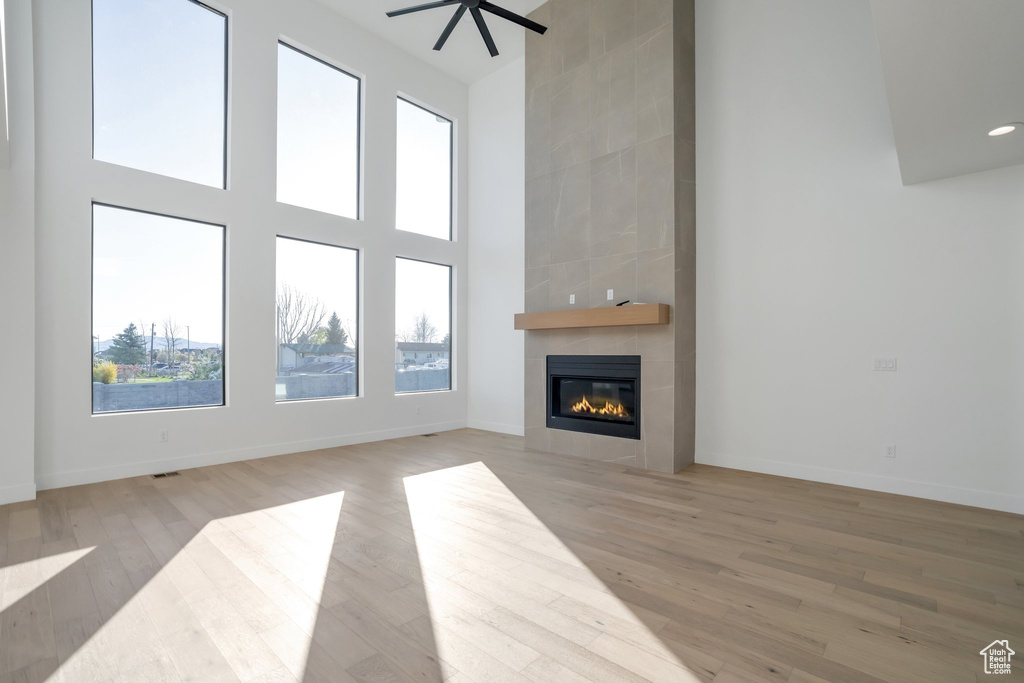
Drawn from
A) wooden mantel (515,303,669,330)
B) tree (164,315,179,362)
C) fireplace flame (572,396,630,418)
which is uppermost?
wooden mantel (515,303,669,330)

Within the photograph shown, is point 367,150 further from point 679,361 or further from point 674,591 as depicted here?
point 674,591

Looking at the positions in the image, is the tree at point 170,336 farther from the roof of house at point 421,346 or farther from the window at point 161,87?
the roof of house at point 421,346

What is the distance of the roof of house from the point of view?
659 cm

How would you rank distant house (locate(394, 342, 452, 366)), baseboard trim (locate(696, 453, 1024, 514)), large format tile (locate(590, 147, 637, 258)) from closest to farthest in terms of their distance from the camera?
1. baseboard trim (locate(696, 453, 1024, 514))
2. large format tile (locate(590, 147, 637, 258))
3. distant house (locate(394, 342, 452, 366))

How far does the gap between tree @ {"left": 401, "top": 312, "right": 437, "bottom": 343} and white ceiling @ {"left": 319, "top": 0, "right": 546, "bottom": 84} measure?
135 inches

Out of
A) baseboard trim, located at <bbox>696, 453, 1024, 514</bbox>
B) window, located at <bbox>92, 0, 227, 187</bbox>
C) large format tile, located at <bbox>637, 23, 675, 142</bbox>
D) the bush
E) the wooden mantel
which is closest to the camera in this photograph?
baseboard trim, located at <bbox>696, 453, 1024, 514</bbox>

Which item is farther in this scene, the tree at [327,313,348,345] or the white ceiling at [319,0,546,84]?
the tree at [327,313,348,345]

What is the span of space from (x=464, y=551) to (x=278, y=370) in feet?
11.7

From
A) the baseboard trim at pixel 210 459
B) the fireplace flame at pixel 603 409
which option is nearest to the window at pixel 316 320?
the baseboard trim at pixel 210 459

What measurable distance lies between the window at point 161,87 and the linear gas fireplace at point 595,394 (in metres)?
4.06

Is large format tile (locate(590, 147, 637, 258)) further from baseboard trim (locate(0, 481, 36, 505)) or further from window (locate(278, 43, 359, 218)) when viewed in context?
baseboard trim (locate(0, 481, 36, 505))

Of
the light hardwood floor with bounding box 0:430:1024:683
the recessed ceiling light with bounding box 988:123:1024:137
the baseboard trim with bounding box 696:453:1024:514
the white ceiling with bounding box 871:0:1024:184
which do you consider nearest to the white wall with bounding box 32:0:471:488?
the light hardwood floor with bounding box 0:430:1024:683

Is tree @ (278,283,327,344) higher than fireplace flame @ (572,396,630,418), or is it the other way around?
tree @ (278,283,327,344)

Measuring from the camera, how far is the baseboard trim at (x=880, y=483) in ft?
11.4
